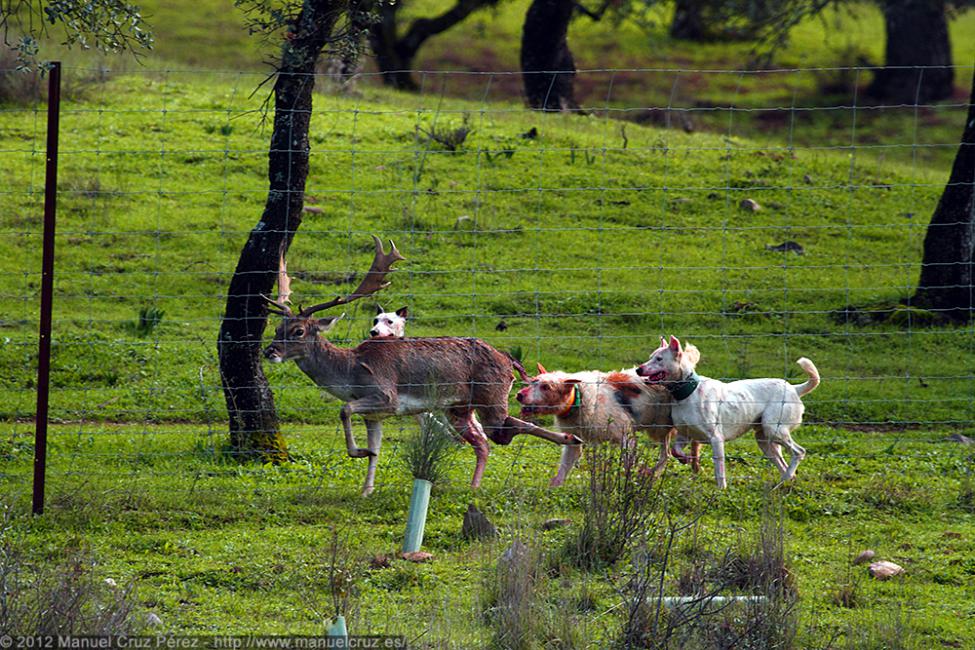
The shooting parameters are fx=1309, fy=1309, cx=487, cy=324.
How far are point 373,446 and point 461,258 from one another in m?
5.93

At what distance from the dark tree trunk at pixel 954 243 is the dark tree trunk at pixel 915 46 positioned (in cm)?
1705

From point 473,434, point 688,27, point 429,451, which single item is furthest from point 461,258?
point 688,27

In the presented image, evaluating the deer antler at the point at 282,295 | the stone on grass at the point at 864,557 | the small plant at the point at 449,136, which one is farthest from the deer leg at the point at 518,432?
the small plant at the point at 449,136

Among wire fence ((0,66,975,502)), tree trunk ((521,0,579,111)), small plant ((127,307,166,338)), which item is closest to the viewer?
wire fence ((0,66,975,502))

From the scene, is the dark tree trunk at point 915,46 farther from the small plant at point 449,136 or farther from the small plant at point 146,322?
the small plant at point 146,322

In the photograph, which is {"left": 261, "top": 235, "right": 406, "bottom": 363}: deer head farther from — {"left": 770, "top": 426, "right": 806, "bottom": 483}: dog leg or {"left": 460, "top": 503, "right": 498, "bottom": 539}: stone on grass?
{"left": 770, "top": 426, "right": 806, "bottom": 483}: dog leg

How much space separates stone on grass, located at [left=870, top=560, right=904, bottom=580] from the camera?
25.9 ft

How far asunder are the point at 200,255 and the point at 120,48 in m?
5.61

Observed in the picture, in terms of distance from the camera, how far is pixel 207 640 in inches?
251

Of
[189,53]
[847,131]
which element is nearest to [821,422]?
[847,131]

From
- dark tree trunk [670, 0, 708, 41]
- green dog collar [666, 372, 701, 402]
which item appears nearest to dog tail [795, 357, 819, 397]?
green dog collar [666, 372, 701, 402]

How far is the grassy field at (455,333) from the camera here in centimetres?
757

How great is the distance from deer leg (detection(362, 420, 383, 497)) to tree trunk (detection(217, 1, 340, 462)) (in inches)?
28.4

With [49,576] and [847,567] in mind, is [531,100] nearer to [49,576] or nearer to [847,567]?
[847,567]
